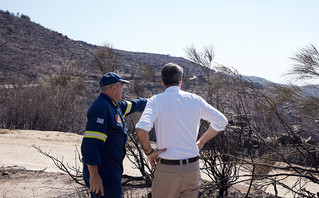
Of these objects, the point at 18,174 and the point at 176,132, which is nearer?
the point at 176,132

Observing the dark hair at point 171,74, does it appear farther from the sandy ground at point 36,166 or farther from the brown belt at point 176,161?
the sandy ground at point 36,166

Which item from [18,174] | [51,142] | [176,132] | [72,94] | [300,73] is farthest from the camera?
[72,94]

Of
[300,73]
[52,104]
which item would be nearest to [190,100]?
[300,73]

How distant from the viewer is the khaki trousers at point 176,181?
2.76 meters

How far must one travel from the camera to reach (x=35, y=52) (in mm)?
41406

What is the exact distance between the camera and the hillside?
33.7 m

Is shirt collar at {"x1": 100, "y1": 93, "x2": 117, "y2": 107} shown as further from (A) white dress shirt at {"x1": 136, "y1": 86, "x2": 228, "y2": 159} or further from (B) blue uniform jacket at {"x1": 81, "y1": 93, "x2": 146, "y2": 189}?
(A) white dress shirt at {"x1": 136, "y1": 86, "x2": 228, "y2": 159}

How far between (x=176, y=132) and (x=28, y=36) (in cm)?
4851

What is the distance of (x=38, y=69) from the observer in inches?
1369

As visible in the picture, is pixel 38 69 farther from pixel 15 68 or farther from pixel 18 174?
pixel 18 174

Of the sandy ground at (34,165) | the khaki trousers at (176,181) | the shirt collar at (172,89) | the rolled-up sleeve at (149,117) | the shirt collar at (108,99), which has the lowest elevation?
the sandy ground at (34,165)

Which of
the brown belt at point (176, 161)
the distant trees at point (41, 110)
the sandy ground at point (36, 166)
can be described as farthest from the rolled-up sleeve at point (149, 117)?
the distant trees at point (41, 110)

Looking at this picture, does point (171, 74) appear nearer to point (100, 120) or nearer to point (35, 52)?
point (100, 120)

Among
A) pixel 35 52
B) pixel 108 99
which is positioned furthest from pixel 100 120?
pixel 35 52
